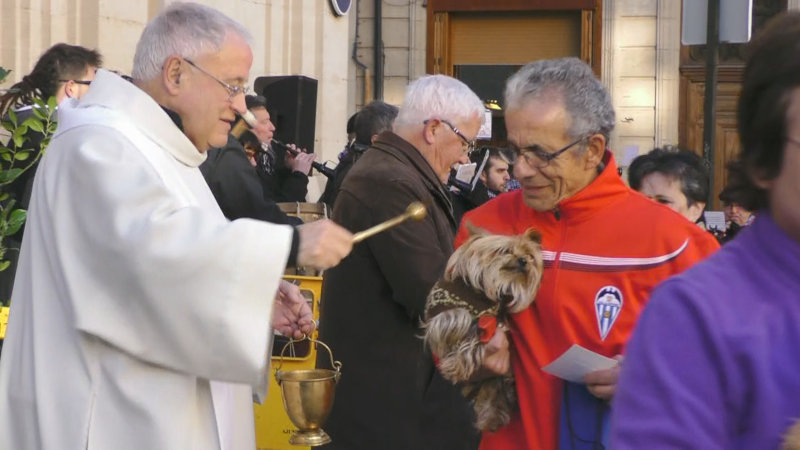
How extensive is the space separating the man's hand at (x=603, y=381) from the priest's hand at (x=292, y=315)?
0.94 metres

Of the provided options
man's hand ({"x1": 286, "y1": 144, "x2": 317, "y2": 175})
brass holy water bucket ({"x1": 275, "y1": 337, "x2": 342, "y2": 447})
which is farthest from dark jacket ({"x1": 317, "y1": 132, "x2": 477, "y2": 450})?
man's hand ({"x1": 286, "y1": 144, "x2": 317, "y2": 175})

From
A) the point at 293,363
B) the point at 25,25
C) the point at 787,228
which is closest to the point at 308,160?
the point at 25,25

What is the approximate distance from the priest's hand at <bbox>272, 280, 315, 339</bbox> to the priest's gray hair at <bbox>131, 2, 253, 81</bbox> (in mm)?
691

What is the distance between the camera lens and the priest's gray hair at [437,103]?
4762mm

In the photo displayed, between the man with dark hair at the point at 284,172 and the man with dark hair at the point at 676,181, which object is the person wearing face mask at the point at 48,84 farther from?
the man with dark hair at the point at 284,172

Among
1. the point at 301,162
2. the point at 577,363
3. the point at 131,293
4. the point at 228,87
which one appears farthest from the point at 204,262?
the point at 301,162

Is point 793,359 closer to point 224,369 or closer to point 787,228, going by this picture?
point 787,228

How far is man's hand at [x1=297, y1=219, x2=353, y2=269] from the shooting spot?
3.03 meters

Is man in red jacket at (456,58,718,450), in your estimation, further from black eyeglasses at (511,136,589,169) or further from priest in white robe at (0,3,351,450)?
priest in white robe at (0,3,351,450)

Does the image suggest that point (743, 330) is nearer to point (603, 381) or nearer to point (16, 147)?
point (603, 381)

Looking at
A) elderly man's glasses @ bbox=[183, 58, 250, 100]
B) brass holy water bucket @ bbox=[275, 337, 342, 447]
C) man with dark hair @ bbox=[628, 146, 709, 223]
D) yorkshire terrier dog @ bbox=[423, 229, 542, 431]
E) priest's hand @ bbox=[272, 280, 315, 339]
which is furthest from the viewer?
man with dark hair @ bbox=[628, 146, 709, 223]

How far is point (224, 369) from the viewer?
300cm

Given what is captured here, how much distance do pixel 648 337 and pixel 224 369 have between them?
151 centimetres

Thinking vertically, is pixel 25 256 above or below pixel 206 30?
below
